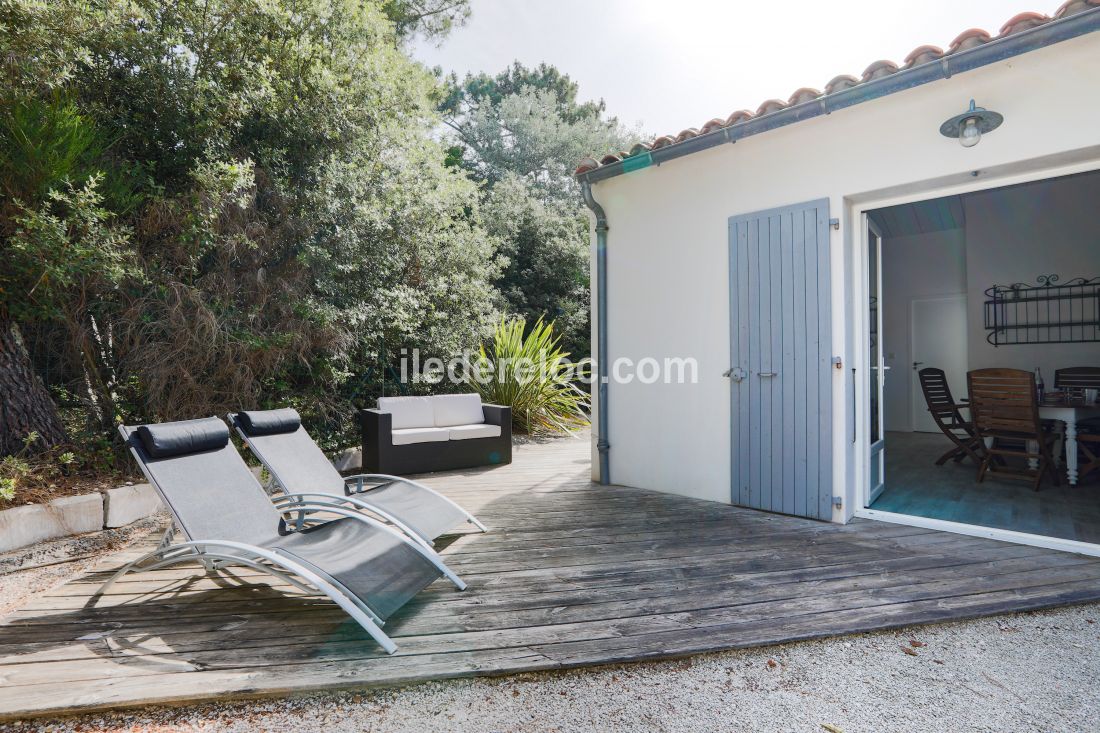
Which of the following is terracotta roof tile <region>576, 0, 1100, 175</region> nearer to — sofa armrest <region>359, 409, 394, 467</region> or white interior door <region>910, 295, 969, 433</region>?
sofa armrest <region>359, 409, 394, 467</region>

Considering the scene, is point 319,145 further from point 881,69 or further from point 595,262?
point 881,69

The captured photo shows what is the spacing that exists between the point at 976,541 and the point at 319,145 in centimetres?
662

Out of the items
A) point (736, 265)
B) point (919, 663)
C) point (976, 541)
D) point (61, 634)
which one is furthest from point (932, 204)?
point (61, 634)

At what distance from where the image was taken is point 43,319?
4430 millimetres

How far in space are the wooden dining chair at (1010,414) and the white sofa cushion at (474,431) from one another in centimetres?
451

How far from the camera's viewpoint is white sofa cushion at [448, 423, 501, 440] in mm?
5992

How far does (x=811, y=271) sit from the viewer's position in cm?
399

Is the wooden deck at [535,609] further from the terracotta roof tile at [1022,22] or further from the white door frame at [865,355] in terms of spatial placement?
the terracotta roof tile at [1022,22]

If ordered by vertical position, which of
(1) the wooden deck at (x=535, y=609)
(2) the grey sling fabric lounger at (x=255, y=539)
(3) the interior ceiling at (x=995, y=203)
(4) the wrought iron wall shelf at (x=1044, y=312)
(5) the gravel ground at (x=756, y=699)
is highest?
(3) the interior ceiling at (x=995, y=203)

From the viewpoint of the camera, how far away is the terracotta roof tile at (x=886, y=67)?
2.91 metres

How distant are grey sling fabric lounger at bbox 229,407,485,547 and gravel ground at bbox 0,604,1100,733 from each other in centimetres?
118

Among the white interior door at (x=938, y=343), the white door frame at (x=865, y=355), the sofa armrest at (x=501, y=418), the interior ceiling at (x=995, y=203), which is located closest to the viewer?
the white door frame at (x=865, y=355)

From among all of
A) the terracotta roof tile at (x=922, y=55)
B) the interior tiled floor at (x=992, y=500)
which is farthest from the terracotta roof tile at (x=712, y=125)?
the interior tiled floor at (x=992, y=500)

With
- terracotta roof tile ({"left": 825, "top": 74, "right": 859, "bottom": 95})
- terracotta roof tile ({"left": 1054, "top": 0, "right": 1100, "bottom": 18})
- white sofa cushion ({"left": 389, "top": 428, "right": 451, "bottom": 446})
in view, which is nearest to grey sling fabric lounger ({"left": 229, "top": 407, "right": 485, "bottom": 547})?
white sofa cushion ({"left": 389, "top": 428, "right": 451, "bottom": 446})
